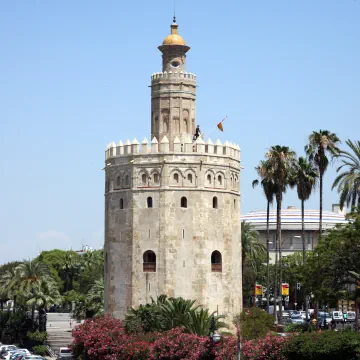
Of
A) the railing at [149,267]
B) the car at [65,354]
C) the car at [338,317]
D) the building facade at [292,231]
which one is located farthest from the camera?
the building facade at [292,231]

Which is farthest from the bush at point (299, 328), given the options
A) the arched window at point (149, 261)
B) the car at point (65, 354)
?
the car at point (65, 354)

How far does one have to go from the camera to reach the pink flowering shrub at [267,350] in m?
45.8

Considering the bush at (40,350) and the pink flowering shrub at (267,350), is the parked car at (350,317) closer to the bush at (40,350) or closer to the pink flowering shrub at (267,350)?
the bush at (40,350)

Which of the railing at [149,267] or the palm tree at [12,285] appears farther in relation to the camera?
the palm tree at [12,285]

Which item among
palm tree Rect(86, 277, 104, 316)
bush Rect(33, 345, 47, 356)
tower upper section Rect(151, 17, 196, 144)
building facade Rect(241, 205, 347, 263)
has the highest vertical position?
tower upper section Rect(151, 17, 196, 144)

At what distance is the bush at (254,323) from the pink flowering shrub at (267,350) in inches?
327

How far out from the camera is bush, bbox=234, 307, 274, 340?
56625mm

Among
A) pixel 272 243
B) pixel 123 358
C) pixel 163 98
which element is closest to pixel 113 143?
pixel 163 98

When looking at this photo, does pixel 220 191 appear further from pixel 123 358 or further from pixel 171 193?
pixel 123 358

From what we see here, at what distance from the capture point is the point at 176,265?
67312mm

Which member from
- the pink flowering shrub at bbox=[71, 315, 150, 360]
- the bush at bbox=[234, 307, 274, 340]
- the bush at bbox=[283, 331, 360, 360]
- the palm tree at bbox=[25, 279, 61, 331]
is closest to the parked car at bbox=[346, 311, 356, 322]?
the palm tree at bbox=[25, 279, 61, 331]

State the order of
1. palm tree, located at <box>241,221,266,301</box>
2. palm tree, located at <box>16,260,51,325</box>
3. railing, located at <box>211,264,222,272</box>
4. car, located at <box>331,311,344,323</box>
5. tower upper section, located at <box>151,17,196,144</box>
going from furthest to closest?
palm tree, located at <box>241,221,266,301</box>, car, located at <box>331,311,344,323</box>, palm tree, located at <box>16,260,51,325</box>, tower upper section, located at <box>151,17,196,144</box>, railing, located at <box>211,264,222,272</box>

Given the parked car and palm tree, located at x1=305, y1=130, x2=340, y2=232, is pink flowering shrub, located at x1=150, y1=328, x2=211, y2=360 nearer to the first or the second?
palm tree, located at x1=305, y1=130, x2=340, y2=232

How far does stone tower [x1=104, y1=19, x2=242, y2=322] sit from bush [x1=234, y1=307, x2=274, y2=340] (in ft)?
22.6
